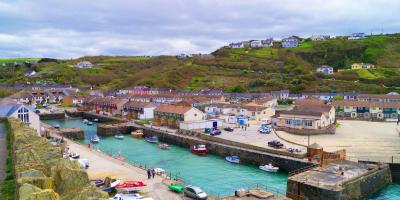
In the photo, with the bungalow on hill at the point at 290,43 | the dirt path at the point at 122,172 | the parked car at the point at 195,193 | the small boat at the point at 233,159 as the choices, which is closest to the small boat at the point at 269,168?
the small boat at the point at 233,159

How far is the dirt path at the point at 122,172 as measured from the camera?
20109 mm

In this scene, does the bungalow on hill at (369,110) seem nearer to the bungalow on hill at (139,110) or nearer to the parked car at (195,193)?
the bungalow on hill at (139,110)

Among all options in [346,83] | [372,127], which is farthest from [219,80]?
[372,127]

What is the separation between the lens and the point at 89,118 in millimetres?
65812

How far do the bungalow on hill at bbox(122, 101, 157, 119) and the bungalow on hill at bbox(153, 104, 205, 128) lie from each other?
4728mm

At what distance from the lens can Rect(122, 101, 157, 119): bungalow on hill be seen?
2217 inches

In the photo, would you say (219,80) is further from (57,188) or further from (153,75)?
(57,188)

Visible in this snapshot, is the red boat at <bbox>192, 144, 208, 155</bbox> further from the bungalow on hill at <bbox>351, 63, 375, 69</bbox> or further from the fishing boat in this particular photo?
the bungalow on hill at <bbox>351, 63, 375, 69</bbox>

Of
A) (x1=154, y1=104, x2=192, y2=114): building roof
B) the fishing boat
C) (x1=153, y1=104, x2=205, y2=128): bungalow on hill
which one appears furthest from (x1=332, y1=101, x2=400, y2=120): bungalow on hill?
the fishing boat

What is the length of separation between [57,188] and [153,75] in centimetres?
10900

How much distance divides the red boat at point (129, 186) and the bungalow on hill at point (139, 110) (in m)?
35.4

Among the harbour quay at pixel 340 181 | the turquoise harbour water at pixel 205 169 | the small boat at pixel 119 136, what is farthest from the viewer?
the small boat at pixel 119 136

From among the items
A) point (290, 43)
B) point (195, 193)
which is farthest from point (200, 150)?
point (290, 43)

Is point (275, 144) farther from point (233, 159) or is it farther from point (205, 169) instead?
point (205, 169)
